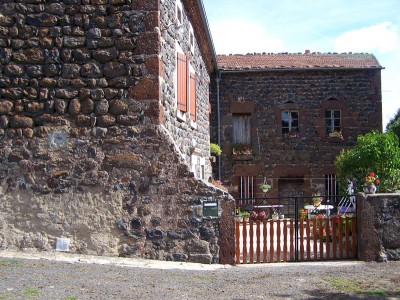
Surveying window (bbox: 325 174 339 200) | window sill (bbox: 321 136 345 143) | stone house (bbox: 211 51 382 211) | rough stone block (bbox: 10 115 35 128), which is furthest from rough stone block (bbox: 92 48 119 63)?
window (bbox: 325 174 339 200)

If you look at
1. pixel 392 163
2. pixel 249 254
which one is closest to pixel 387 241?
pixel 249 254

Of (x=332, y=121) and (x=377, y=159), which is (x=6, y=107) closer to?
(x=377, y=159)

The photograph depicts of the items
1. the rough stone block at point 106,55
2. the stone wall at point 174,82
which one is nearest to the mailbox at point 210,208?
the stone wall at point 174,82

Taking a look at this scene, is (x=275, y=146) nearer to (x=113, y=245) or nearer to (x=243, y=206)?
(x=243, y=206)

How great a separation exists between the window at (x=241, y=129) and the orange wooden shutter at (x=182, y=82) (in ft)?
27.3

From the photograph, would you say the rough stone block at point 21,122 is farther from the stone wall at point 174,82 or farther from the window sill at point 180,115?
the window sill at point 180,115

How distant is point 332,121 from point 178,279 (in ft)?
43.4

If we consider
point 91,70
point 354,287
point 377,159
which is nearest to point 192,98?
point 91,70

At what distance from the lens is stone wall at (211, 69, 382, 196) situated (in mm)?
18656

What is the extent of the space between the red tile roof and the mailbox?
1103cm

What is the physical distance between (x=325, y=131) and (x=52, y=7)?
12462 millimetres

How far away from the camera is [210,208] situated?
7.92 meters

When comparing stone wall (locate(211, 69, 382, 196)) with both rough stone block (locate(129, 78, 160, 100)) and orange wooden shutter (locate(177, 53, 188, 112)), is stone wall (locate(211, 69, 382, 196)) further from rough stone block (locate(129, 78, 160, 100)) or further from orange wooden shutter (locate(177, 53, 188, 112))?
rough stone block (locate(129, 78, 160, 100))

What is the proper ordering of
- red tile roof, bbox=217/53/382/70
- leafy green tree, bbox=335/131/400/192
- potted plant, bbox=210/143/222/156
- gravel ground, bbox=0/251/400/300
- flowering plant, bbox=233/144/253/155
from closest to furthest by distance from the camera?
gravel ground, bbox=0/251/400/300, leafy green tree, bbox=335/131/400/192, potted plant, bbox=210/143/222/156, red tile roof, bbox=217/53/382/70, flowering plant, bbox=233/144/253/155
